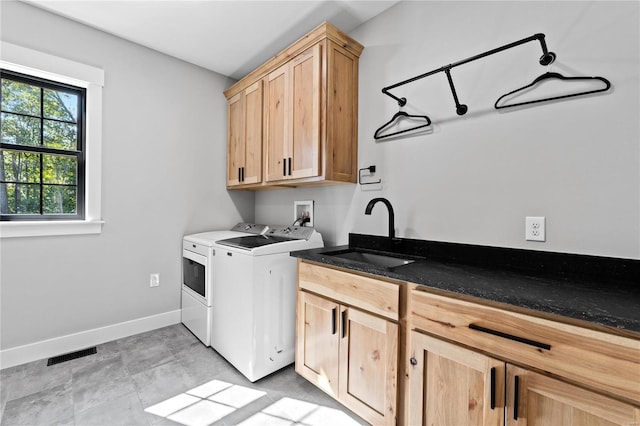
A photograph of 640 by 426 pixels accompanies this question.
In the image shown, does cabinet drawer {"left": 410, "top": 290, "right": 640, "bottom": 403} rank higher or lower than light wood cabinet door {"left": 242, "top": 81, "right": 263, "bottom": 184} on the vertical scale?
lower

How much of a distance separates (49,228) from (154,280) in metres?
0.90

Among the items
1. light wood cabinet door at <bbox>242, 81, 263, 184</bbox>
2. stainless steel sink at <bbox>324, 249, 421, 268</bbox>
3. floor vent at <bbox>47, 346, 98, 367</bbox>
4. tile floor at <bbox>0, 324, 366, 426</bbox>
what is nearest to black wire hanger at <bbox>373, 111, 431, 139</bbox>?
stainless steel sink at <bbox>324, 249, 421, 268</bbox>

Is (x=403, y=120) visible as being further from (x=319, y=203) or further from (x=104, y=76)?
(x=104, y=76)

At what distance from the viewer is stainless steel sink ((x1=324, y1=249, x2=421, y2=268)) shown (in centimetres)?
182

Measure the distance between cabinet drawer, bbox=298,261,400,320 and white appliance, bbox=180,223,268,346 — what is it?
91 cm

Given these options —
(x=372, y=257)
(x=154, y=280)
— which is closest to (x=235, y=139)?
(x=154, y=280)

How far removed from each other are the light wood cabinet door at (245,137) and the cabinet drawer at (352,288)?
3.91 ft

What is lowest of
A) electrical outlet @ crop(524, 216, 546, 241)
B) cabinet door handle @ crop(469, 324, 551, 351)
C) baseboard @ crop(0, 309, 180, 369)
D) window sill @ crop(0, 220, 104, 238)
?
baseboard @ crop(0, 309, 180, 369)

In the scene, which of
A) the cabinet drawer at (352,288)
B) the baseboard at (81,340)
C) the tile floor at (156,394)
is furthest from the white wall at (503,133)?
the baseboard at (81,340)

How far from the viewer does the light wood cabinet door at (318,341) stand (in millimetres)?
1626

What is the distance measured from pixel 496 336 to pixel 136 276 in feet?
9.24

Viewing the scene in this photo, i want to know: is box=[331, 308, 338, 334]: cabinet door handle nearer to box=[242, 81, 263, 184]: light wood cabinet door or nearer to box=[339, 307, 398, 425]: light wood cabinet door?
box=[339, 307, 398, 425]: light wood cabinet door

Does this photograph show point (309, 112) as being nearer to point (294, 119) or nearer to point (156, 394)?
point (294, 119)

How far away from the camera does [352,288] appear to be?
152cm
